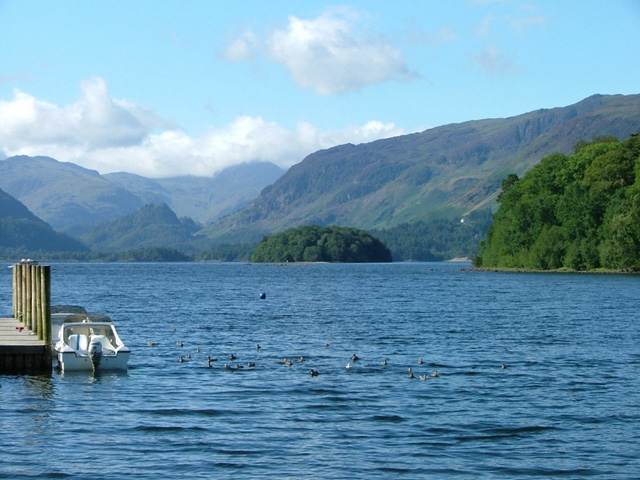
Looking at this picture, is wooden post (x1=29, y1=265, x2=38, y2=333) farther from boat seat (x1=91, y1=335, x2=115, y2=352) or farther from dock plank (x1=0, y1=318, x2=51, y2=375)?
boat seat (x1=91, y1=335, x2=115, y2=352)

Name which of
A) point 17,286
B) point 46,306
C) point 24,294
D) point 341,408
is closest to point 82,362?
point 46,306

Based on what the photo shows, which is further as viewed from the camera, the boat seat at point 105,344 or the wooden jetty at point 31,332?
the boat seat at point 105,344

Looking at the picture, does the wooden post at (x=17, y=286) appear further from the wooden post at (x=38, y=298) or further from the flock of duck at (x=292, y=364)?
the flock of duck at (x=292, y=364)

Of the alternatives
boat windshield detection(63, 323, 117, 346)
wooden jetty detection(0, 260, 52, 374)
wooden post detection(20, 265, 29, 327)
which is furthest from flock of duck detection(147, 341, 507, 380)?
wooden post detection(20, 265, 29, 327)

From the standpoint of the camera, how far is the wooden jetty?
47000 mm

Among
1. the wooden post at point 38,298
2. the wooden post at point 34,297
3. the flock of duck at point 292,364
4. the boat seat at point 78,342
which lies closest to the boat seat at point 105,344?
the boat seat at point 78,342

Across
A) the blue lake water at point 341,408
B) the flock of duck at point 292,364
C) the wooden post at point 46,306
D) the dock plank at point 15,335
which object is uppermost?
the wooden post at point 46,306

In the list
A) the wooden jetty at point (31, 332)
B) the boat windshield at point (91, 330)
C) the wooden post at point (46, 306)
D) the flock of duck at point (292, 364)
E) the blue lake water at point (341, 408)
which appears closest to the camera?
the blue lake water at point (341, 408)

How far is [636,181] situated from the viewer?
18925 centimetres

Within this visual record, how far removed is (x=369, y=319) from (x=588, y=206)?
390ft

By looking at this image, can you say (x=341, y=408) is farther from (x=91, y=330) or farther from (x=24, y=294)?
(x=24, y=294)

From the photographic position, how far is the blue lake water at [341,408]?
3025 cm

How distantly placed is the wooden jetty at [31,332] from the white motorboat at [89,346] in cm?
97

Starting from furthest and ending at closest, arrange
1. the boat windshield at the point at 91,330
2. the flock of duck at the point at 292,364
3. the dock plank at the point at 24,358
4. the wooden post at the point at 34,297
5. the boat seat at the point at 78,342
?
1. the wooden post at the point at 34,297
2. the boat windshield at the point at 91,330
3. the boat seat at the point at 78,342
4. the flock of duck at the point at 292,364
5. the dock plank at the point at 24,358
